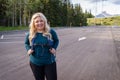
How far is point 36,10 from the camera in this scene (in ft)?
319

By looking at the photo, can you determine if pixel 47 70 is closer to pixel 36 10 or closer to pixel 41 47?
pixel 41 47

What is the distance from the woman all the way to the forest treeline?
2825 inches

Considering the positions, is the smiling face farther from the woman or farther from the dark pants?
the dark pants

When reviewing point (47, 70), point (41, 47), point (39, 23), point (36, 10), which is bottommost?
point (47, 70)

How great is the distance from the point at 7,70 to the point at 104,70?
3.05 meters

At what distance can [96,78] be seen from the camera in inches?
380

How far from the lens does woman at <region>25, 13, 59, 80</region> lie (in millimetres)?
5848

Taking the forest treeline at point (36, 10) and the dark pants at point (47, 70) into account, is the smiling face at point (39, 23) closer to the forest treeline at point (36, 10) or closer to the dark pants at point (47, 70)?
the dark pants at point (47, 70)

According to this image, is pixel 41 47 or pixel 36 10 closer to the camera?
pixel 41 47

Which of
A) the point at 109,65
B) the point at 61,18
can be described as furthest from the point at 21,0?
the point at 109,65

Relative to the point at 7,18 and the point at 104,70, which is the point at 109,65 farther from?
the point at 7,18

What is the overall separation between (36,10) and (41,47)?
92.1 metres

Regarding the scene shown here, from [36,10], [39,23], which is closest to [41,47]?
[39,23]

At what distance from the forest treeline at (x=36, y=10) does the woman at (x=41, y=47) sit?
2825 inches
